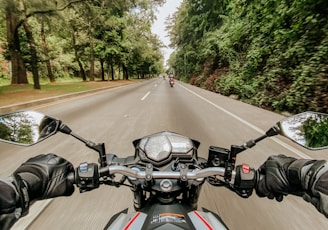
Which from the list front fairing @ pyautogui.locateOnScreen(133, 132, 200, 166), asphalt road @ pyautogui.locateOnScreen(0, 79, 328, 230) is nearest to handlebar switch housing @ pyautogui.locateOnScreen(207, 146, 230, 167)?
front fairing @ pyautogui.locateOnScreen(133, 132, 200, 166)

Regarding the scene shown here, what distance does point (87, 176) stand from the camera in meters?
1.30

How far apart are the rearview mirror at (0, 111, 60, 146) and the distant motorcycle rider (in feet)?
0.56

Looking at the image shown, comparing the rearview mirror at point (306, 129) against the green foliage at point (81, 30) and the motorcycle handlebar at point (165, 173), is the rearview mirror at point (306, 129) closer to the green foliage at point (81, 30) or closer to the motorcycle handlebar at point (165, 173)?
the motorcycle handlebar at point (165, 173)

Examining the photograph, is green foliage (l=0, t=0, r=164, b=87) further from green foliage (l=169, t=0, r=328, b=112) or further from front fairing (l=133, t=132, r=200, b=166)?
front fairing (l=133, t=132, r=200, b=166)

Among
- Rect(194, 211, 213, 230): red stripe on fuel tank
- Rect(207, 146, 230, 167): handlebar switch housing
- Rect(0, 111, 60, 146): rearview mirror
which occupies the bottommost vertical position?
Rect(194, 211, 213, 230): red stripe on fuel tank

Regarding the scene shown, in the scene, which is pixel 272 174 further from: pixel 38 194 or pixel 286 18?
pixel 286 18

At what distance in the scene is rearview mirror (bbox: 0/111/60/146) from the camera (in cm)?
148

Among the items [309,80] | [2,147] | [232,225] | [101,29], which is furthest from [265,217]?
[101,29]

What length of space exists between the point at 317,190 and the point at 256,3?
13307mm

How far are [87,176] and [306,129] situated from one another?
125 centimetres

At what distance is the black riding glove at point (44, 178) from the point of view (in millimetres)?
1209

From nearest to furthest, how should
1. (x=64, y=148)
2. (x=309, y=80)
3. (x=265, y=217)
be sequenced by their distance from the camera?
(x=265, y=217), (x=64, y=148), (x=309, y=80)

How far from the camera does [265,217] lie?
272cm

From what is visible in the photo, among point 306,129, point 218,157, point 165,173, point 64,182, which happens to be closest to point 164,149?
point 165,173
